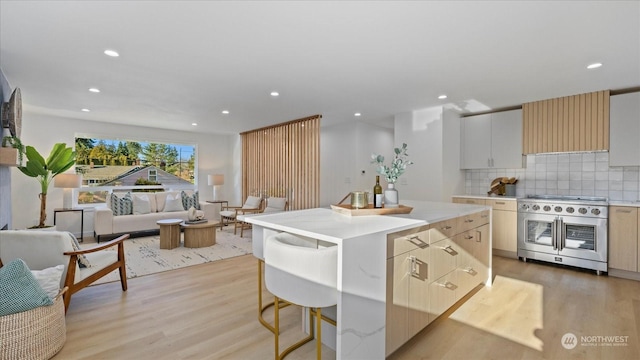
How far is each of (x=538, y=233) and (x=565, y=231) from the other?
30cm

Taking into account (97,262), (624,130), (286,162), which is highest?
(624,130)

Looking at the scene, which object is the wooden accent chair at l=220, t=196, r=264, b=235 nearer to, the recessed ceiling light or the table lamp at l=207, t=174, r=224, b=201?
the table lamp at l=207, t=174, r=224, b=201

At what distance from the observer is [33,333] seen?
1818 mm

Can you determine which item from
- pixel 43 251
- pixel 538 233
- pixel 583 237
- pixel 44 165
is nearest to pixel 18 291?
pixel 43 251

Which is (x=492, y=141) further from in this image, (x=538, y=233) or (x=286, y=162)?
(x=286, y=162)

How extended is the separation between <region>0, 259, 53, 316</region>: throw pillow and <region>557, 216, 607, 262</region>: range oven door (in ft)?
17.5

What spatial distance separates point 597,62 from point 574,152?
66.4 inches

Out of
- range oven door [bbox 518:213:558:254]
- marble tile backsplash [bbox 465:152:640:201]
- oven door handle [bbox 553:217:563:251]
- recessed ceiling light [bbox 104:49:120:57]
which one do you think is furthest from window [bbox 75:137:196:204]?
oven door handle [bbox 553:217:563:251]

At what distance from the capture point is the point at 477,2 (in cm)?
189

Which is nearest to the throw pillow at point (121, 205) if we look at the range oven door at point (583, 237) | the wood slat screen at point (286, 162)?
the wood slat screen at point (286, 162)

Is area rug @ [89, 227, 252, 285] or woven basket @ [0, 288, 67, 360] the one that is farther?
area rug @ [89, 227, 252, 285]

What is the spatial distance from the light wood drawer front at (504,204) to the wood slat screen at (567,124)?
0.80 meters

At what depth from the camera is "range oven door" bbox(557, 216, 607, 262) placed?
355 centimetres

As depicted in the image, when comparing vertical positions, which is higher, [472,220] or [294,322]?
[472,220]
